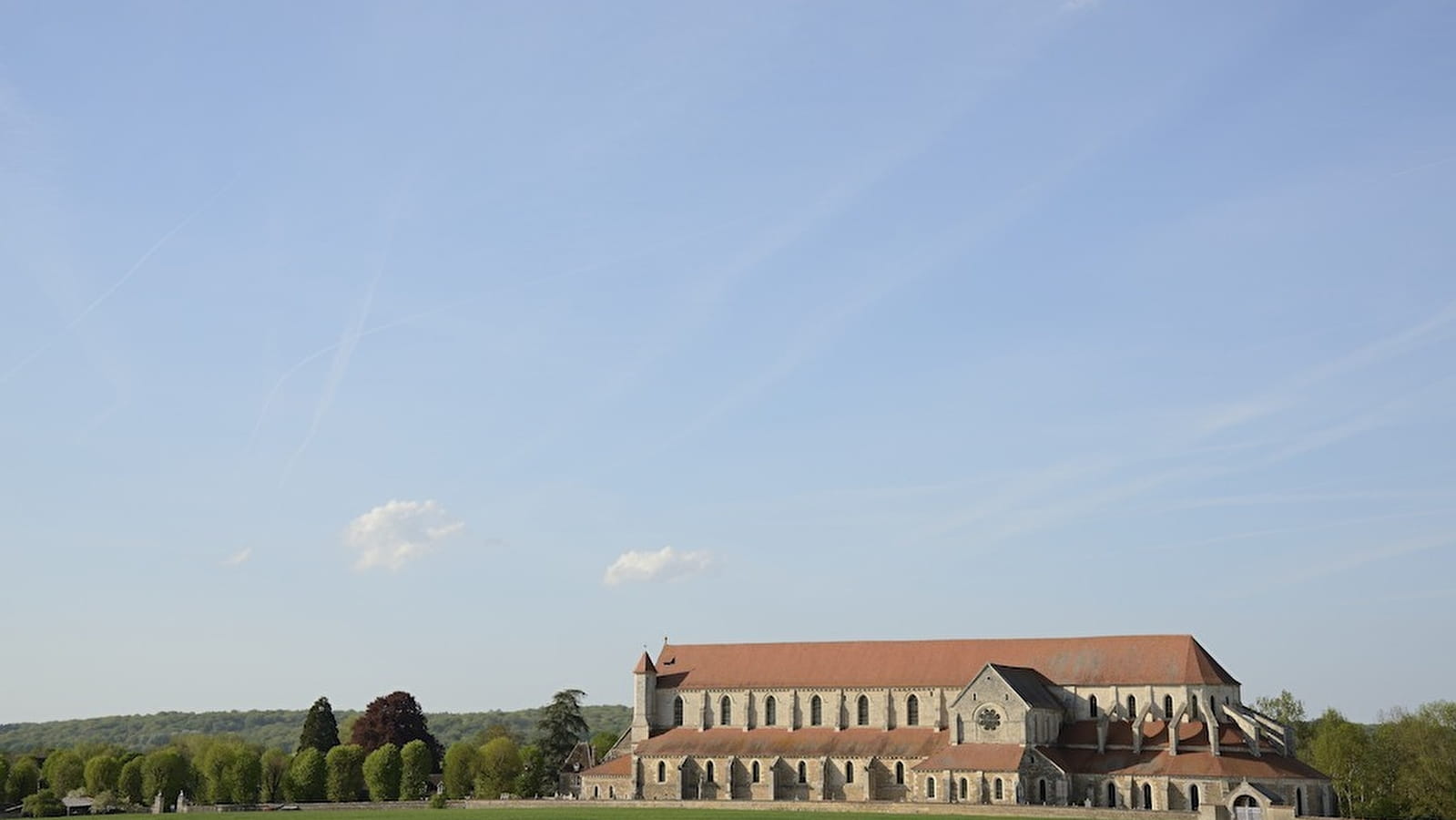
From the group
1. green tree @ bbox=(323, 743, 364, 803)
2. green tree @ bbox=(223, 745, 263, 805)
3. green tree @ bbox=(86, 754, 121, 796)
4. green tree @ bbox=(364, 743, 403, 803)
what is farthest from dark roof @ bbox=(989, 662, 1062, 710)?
green tree @ bbox=(86, 754, 121, 796)

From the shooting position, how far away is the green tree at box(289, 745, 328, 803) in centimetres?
10088

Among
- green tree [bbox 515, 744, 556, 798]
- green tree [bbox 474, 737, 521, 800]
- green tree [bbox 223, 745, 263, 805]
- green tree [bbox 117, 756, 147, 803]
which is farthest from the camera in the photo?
green tree [bbox 117, 756, 147, 803]

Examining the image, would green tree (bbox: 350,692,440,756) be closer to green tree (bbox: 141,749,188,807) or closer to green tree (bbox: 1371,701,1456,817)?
green tree (bbox: 141,749,188,807)

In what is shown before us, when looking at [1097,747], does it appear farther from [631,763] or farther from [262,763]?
A: [262,763]

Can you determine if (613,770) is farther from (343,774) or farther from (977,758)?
(977,758)

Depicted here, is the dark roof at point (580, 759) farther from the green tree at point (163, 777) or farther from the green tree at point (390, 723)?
the green tree at point (163, 777)

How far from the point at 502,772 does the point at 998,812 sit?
44832 millimetres

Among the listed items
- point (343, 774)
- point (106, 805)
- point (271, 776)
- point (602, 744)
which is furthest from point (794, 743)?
point (106, 805)

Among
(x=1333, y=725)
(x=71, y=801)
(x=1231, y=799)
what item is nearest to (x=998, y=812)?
(x=1231, y=799)

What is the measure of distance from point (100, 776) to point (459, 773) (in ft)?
89.2

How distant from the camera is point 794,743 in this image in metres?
85.4

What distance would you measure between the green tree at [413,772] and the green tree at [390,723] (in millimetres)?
6656

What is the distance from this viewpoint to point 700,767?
86.4 m

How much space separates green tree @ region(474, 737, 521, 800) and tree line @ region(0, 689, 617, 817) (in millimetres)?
80
